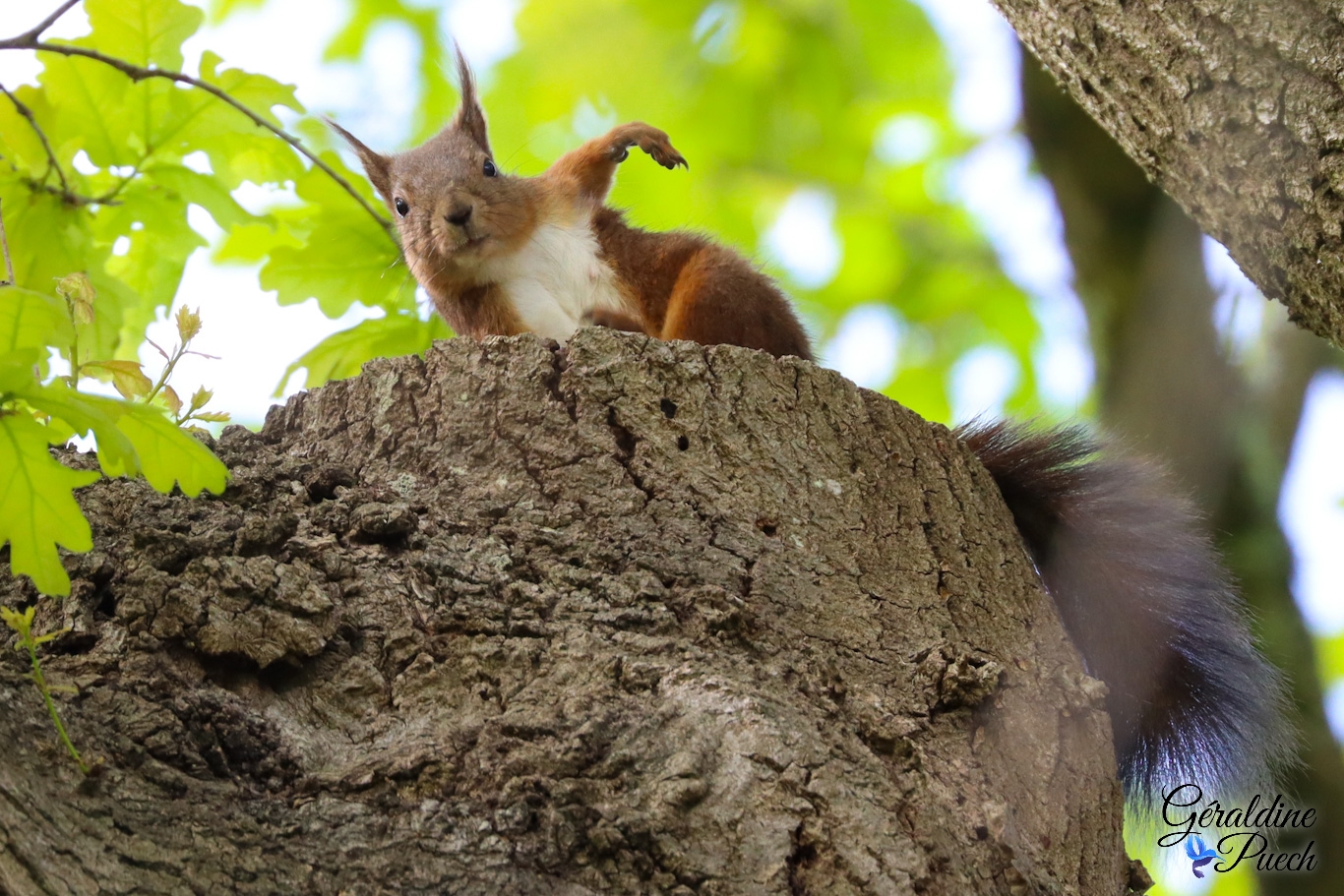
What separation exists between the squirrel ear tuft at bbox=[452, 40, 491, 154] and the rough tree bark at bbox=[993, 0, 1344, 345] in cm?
178

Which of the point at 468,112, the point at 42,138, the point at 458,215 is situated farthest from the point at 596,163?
the point at 42,138

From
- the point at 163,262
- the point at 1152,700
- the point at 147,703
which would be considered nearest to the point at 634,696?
the point at 147,703

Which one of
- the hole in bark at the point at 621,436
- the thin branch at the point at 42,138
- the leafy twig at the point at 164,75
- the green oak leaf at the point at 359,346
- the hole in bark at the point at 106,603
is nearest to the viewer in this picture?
the hole in bark at the point at 106,603

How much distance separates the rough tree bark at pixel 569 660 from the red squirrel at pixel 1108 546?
21cm

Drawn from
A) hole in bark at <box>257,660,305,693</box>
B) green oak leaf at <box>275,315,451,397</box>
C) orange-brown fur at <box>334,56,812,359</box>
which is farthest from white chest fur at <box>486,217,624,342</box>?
hole in bark at <box>257,660,305,693</box>

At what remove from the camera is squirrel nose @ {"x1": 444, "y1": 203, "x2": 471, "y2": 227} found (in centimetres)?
303

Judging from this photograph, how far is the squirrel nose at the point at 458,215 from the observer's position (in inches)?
119

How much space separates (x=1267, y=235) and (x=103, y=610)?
175cm

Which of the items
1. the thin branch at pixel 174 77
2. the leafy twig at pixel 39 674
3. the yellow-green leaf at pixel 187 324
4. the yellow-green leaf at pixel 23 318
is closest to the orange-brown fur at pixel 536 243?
the thin branch at pixel 174 77

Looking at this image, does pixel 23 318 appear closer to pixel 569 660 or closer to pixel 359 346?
pixel 569 660

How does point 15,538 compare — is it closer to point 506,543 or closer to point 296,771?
point 296,771

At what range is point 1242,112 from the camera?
184 cm

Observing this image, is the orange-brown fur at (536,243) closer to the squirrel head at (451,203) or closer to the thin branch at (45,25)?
the squirrel head at (451,203)

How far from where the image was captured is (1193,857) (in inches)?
98.5
